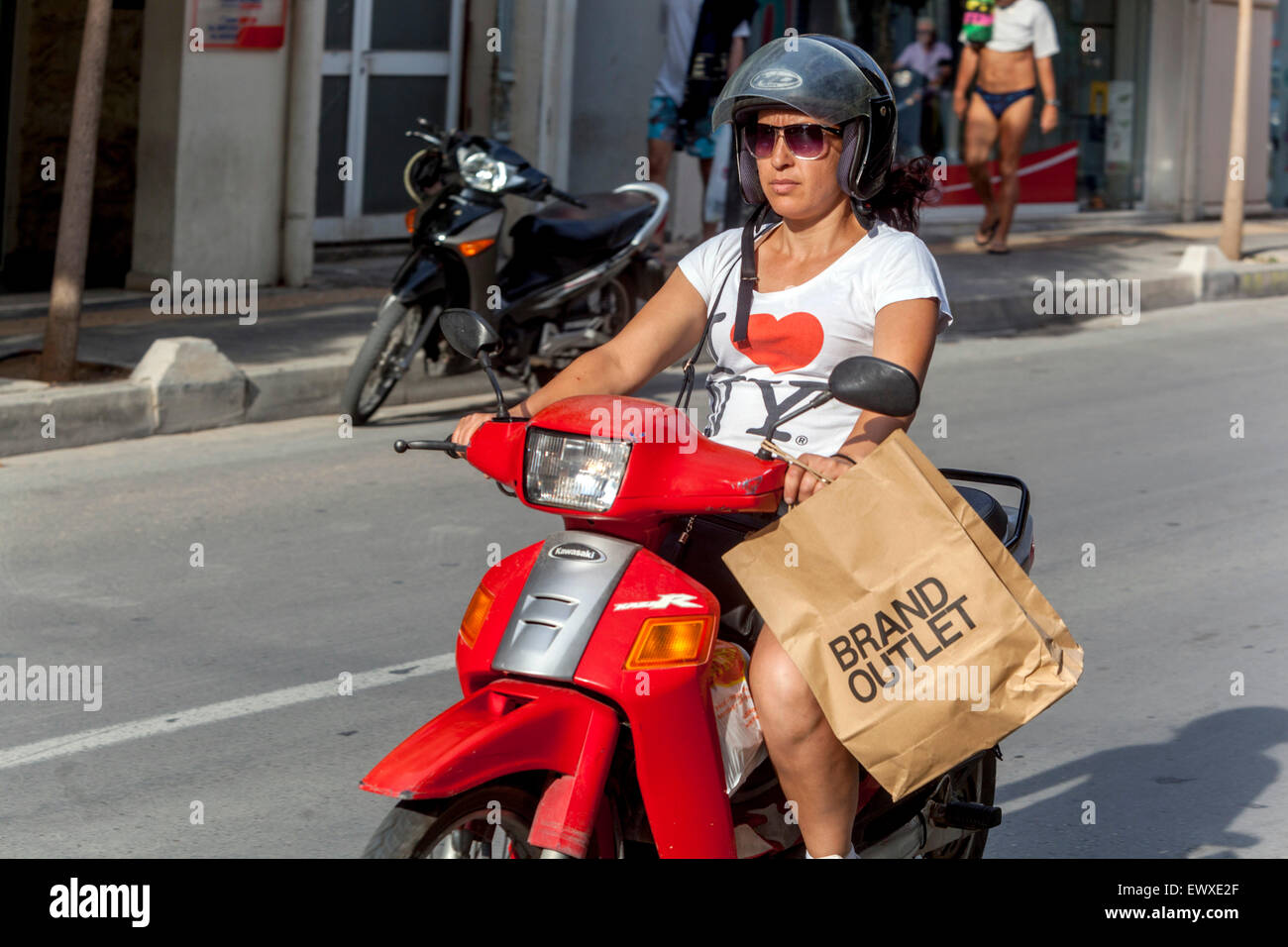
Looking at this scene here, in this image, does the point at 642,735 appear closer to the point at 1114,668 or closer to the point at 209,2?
the point at 1114,668

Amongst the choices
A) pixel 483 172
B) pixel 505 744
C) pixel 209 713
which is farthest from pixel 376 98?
pixel 505 744

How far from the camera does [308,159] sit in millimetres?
11547

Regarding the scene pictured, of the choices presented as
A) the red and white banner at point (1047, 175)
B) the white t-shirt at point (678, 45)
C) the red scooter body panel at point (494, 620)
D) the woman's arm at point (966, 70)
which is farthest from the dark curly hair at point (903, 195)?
the red and white banner at point (1047, 175)

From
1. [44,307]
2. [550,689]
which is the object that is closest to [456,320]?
[550,689]

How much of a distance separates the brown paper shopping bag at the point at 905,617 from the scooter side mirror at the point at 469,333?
63cm

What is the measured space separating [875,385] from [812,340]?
577 mm

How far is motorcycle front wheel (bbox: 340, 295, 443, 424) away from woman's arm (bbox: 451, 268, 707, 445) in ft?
15.7

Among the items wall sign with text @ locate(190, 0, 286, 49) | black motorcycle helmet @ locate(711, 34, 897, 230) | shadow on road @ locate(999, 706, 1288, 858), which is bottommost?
shadow on road @ locate(999, 706, 1288, 858)

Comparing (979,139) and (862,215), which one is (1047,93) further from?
(862,215)

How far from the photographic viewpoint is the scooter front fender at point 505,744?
2.72 metres

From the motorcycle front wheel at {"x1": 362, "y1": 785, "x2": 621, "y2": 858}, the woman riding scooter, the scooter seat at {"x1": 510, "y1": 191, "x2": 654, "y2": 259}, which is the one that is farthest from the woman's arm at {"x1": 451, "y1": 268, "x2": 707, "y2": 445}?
the scooter seat at {"x1": 510, "y1": 191, "x2": 654, "y2": 259}

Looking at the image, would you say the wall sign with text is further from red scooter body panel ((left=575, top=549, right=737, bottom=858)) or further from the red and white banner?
red scooter body panel ((left=575, top=549, right=737, bottom=858))

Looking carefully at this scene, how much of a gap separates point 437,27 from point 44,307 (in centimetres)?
413

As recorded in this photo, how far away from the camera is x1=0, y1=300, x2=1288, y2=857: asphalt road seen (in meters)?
4.34
